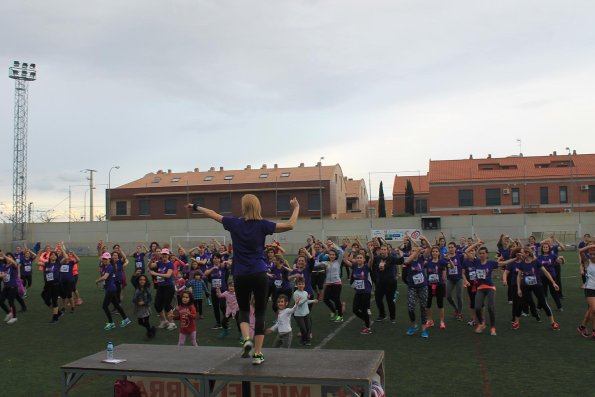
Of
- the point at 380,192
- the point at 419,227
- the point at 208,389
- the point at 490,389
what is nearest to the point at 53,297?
the point at 208,389

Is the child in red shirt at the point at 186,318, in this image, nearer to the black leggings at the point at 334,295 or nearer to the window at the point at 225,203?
the black leggings at the point at 334,295

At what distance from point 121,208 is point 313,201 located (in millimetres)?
21446

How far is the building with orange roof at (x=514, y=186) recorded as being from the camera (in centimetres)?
5238

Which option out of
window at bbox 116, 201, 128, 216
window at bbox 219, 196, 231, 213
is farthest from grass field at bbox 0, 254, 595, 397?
window at bbox 116, 201, 128, 216

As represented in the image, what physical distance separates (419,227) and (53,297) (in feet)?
94.7

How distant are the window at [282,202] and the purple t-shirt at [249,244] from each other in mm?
48873

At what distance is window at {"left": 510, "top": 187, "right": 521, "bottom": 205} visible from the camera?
176ft

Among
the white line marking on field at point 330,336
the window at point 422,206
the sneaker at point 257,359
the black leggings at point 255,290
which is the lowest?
the white line marking on field at point 330,336

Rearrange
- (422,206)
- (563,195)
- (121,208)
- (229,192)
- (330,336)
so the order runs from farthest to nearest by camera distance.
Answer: (422,206)
(121,208)
(229,192)
(563,195)
(330,336)

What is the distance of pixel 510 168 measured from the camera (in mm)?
57438

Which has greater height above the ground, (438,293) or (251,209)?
(251,209)

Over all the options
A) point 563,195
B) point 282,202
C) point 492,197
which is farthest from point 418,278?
point 563,195

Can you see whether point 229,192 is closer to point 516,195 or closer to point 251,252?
point 516,195

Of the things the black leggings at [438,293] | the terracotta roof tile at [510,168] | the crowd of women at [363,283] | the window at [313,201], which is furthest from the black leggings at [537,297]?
the terracotta roof tile at [510,168]
